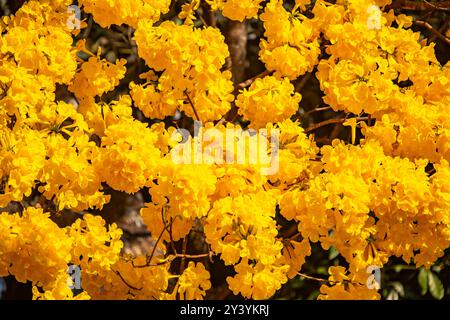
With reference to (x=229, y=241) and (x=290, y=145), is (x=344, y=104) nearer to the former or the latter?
(x=290, y=145)

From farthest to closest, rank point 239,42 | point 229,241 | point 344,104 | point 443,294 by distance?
point 443,294 < point 239,42 < point 344,104 < point 229,241

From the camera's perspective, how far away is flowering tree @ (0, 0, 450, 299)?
7.90 ft

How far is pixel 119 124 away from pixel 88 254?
326 mm

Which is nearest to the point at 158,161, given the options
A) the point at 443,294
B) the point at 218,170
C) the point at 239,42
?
the point at 218,170

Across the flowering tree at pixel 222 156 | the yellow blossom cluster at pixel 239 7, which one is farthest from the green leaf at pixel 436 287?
the yellow blossom cluster at pixel 239 7

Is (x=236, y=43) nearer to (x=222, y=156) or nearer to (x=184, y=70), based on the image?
(x=184, y=70)

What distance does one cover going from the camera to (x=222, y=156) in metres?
2.47

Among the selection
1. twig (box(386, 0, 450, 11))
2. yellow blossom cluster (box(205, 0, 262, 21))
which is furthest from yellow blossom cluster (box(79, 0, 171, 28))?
twig (box(386, 0, 450, 11))

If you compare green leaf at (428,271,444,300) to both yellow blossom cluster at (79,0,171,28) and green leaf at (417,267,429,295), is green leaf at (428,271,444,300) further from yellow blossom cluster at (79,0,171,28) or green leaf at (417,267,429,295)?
yellow blossom cluster at (79,0,171,28)

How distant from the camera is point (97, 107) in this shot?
8.79 feet

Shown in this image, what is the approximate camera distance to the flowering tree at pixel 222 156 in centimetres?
241

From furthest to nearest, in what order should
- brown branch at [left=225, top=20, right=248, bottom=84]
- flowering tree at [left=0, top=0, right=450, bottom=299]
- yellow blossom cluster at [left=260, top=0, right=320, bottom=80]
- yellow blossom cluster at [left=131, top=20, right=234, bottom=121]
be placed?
1. brown branch at [left=225, top=20, right=248, bottom=84]
2. yellow blossom cluster at [left=260, top=0, right=320, bottom=80]
3. yellow blossom cluster at [left=131, top=20, right=234, bottom=121]
4. flowering tree at [left=0, top=0, right=450, bottom=299]

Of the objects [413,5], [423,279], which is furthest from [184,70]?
[423,279]

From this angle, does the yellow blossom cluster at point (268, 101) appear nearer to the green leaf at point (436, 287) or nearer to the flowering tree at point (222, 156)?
the flowering tree at point (222, 156)
